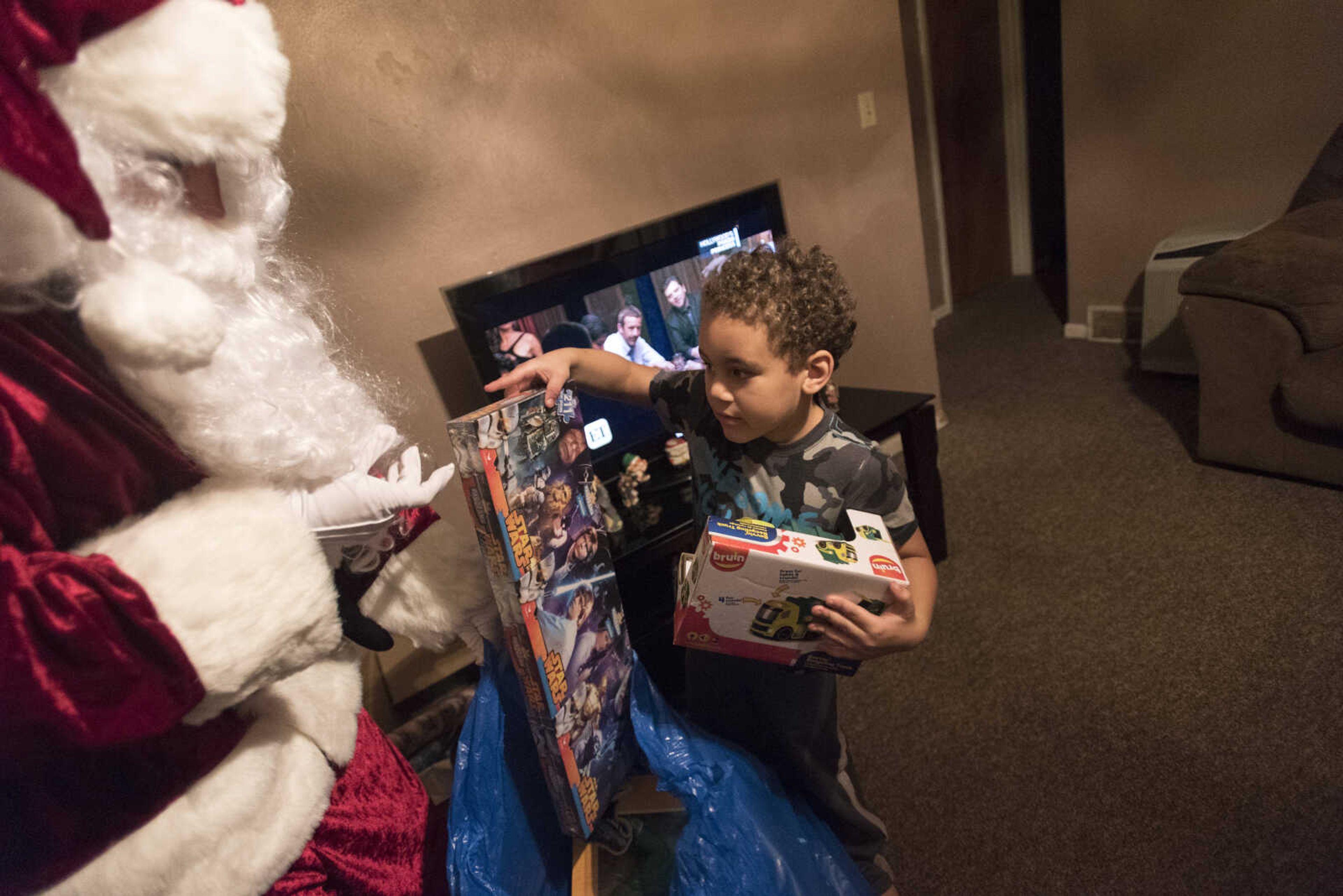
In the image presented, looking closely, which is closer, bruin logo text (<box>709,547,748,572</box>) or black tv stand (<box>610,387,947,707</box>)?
bruin logo text (<box>709,547,748,572</box>)

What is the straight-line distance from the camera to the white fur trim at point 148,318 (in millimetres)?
497

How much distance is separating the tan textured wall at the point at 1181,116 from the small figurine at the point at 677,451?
8.02 ft

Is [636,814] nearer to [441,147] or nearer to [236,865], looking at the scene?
[236,865]

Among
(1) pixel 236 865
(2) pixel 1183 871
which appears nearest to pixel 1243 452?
(2) pixel 1183 871

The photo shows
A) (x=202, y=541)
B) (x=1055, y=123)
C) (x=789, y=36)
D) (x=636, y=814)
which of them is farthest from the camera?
(x=1055, y=123)

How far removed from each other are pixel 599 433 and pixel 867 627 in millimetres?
1009

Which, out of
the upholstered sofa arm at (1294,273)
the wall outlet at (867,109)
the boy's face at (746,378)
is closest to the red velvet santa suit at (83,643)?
the boy's face at (746,378)

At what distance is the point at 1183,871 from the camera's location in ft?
4.05

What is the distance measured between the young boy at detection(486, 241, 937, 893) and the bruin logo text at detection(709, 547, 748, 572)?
0.43 feet

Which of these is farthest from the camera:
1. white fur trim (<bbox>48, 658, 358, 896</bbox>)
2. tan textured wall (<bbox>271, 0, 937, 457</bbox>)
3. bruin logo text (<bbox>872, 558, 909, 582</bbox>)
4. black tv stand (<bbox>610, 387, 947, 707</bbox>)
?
black tv stand (<bbox>610, 387, 947, 707</bbox>)

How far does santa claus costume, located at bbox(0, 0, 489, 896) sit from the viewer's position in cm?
50

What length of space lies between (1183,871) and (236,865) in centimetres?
→ 149

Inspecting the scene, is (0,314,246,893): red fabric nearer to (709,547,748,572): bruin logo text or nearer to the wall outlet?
(709,547,748,572): bruin logo text

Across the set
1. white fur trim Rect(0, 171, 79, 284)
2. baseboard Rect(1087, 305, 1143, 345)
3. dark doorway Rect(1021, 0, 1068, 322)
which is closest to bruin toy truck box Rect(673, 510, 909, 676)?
white fur trim Rect(0, 171, 79, 284)
